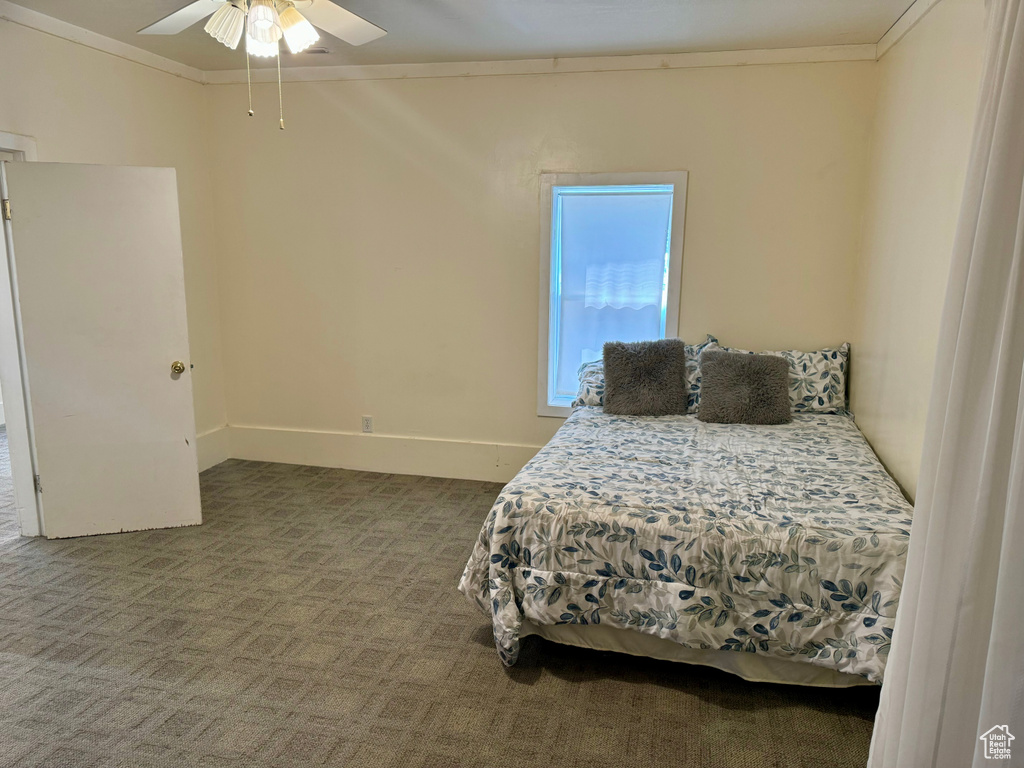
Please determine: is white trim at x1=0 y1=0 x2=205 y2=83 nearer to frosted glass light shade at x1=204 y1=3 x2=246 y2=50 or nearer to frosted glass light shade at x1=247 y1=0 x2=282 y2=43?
frosted glass light shade at x1=204 y1=3 x2=246 y2=50

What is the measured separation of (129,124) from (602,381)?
117 inches

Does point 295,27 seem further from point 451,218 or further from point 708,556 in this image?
point 708,556

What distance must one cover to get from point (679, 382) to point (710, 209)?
0.99m

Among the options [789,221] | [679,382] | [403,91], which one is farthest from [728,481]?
[403,91]

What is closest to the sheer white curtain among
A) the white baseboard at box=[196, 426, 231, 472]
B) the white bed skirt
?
the white bed skirt

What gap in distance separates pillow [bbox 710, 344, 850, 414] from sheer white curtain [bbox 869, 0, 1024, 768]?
94.0 inches

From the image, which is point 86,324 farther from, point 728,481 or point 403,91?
point 728,481

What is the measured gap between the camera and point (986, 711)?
1102 millimetres

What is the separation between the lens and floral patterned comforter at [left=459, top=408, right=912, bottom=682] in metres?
2.10

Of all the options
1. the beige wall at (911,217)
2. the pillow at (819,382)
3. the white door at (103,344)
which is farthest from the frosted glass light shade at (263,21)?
the pillow at (819,382)

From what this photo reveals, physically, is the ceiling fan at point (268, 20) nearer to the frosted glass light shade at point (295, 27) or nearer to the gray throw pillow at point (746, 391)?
the frosted glass light shade at point (295, 27)

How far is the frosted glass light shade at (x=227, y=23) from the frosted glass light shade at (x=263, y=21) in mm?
188

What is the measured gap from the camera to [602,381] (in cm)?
383

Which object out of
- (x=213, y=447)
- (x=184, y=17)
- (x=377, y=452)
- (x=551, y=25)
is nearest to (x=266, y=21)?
(x=184, y=17)
